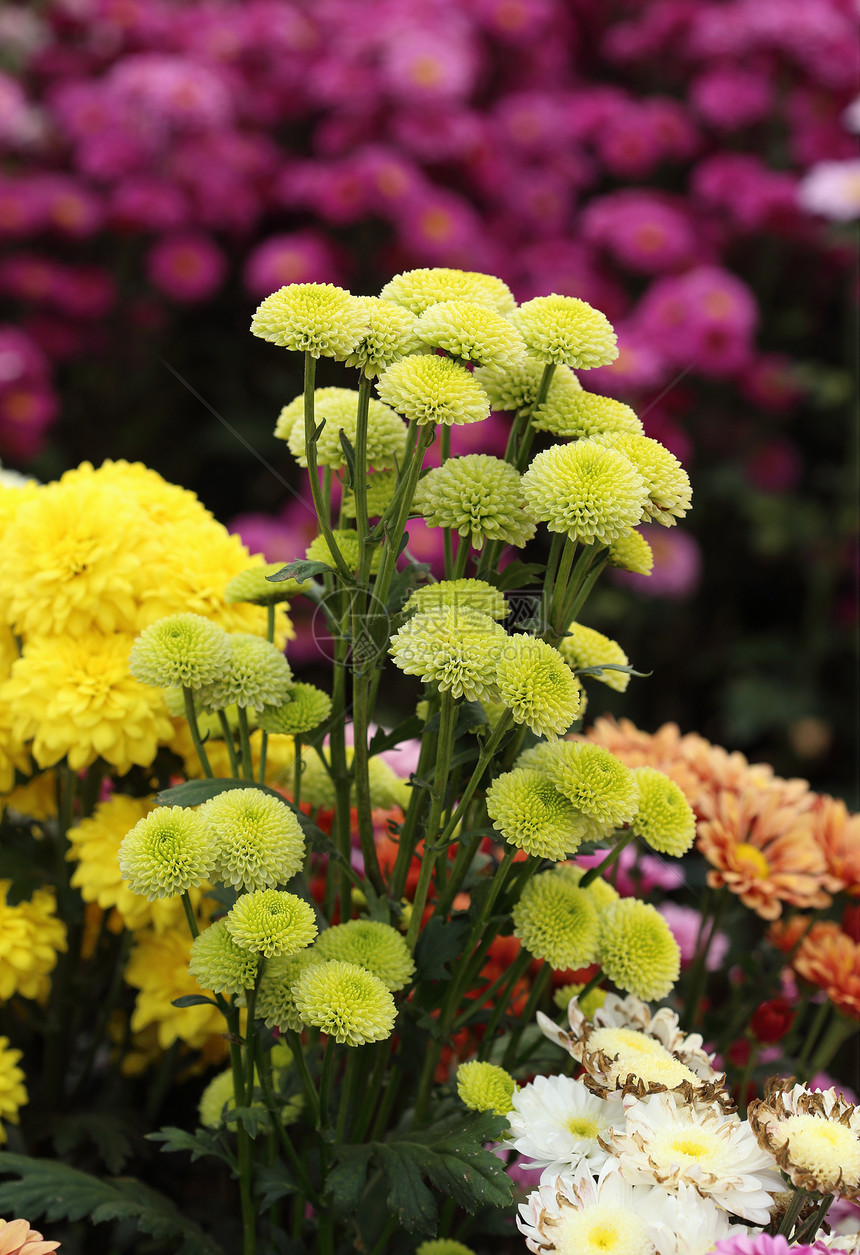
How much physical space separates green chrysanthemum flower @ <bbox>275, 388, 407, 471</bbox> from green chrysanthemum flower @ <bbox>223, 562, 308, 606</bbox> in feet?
0.26

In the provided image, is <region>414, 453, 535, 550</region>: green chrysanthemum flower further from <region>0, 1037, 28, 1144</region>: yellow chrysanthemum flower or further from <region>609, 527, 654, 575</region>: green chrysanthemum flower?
<region>0, 1037, 28, 1144</region>: yellow chrysanthemum flower

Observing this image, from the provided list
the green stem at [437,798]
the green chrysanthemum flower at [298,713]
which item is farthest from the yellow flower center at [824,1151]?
the green chrysanthemum flower at [298,713]

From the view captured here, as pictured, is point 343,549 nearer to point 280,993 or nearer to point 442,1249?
point 280,993

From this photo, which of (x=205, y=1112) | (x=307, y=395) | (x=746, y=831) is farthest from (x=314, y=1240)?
(x=307, y=395)

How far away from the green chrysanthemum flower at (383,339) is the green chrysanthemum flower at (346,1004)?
292 millimetres

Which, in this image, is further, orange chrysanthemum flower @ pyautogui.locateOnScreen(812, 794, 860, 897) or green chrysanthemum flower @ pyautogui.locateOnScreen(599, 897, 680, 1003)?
orange chrysanthemum flower @ pyautogui.locateOnScreen(812, 794, 860, 897)

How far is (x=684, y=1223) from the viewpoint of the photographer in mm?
502

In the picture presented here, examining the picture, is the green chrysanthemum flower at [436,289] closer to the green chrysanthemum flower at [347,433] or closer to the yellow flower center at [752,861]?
the green chrysanthemum flower at [347,433]

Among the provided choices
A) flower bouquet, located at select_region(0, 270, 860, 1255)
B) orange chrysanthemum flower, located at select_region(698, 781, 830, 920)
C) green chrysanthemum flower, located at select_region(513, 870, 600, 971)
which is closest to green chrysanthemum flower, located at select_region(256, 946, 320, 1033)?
flower bouquet, located at select_region(0, 270, 860, 1255)

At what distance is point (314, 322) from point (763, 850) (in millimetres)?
524

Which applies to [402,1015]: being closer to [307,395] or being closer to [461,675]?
[461,675]

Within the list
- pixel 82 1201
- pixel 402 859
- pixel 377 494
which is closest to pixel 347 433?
pixel 377 494

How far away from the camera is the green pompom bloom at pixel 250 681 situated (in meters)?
0.62

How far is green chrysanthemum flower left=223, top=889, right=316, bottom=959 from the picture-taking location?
53 cm
